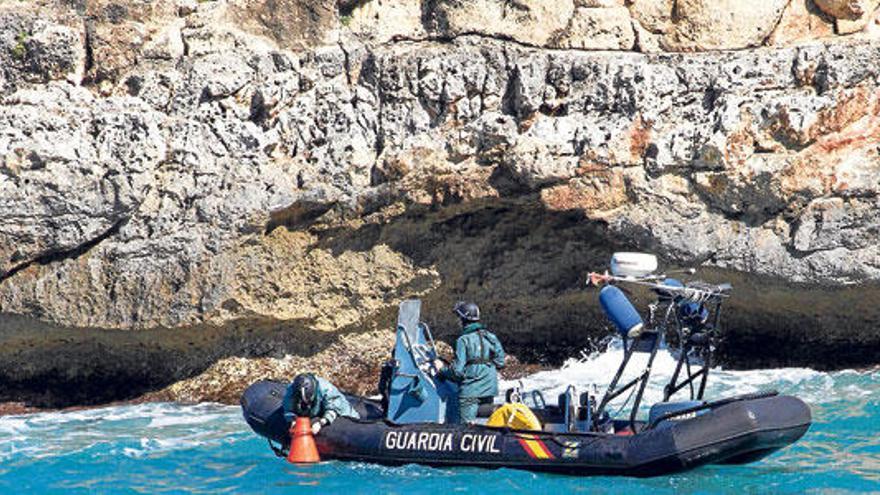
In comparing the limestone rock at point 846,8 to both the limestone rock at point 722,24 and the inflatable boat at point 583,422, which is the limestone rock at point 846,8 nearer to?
the limestone rock at point 722,24

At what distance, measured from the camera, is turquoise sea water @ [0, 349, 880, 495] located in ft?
34.7

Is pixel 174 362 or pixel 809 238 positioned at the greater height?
pixel 809 238

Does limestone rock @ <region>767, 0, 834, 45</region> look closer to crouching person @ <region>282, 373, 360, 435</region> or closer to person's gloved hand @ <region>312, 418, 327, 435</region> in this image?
crouching person @ <region>282, 373, 360, 435</region>

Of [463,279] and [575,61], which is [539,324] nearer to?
[463,279]

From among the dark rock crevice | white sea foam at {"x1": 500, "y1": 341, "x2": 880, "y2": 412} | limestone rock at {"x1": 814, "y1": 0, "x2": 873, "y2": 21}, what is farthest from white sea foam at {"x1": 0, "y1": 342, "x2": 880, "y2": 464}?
limestone rock at {"x1": 814, "y1": 0, "x2": 873, "y2": 21}

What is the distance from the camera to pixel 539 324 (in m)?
17.0

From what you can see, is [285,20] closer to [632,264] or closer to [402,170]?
[402,170]

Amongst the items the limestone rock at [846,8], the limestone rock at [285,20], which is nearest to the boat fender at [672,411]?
the limestone rock at [846,8]

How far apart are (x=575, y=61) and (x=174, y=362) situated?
19.5ft

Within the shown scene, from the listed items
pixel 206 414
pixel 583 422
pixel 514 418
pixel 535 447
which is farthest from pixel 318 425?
pixel 206 414

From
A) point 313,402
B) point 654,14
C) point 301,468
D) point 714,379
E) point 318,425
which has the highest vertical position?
point 654,14

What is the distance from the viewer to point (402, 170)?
51.2 feet

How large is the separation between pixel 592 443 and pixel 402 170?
5.67 meters

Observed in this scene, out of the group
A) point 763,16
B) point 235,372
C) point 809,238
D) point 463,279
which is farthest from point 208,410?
point 763,16
